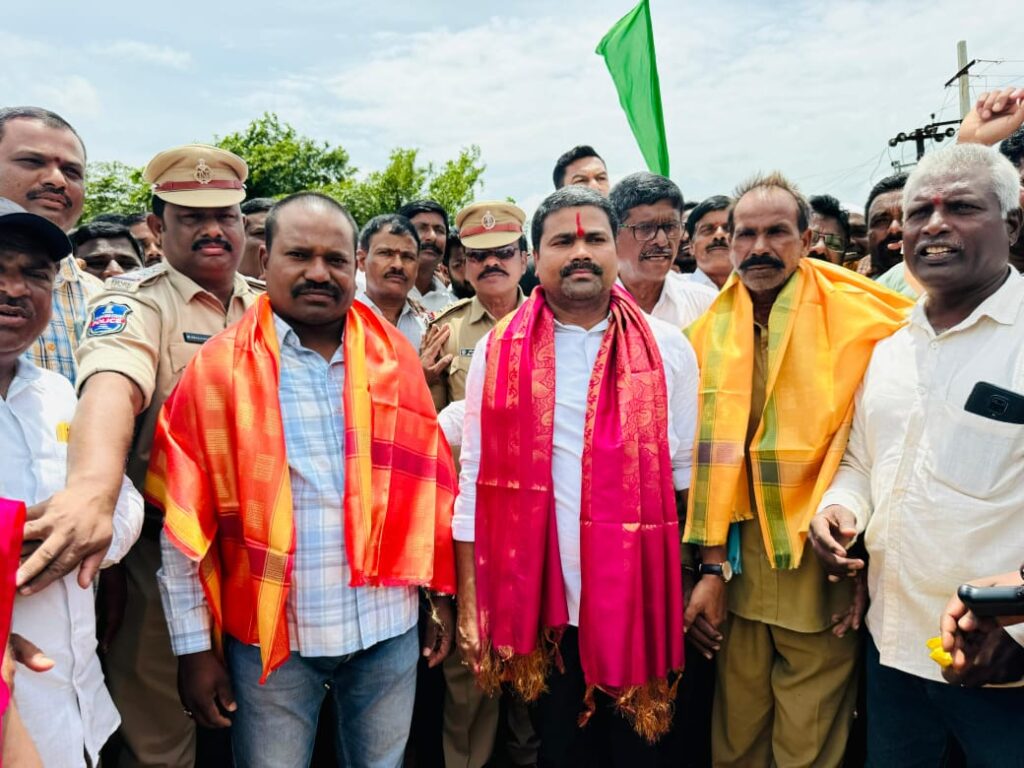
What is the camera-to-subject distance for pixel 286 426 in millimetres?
2242

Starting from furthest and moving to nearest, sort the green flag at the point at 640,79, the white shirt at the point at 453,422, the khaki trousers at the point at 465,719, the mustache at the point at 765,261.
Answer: the green flag at the point at 640,79 → the khaki trousers at the point at 465,719 → the white shirt at the point at 453,422 → the mustache at the point at 765,261

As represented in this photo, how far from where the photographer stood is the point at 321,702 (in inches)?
92.4

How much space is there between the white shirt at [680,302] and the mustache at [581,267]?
111 cm

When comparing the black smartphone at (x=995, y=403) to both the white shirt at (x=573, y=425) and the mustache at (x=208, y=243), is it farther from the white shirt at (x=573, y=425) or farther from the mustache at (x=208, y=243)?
the mustache at (x=208, y=243)

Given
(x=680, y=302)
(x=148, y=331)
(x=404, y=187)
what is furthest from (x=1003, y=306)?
(x=404, y=187)

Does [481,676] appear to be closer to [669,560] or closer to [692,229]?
[669,560]

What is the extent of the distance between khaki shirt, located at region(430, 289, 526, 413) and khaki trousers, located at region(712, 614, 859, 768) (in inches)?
65.0

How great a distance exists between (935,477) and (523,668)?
4.79ft

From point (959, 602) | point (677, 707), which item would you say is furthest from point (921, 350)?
point (677, 707)

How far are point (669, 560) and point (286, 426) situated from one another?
135cm

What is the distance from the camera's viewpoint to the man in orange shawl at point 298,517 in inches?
83.4

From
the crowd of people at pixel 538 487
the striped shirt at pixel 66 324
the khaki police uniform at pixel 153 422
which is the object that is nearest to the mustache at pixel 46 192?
the crowd of people at pixel 538 487

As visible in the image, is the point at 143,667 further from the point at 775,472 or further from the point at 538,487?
the point at 775,472

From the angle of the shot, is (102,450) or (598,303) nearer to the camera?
(102,450)
